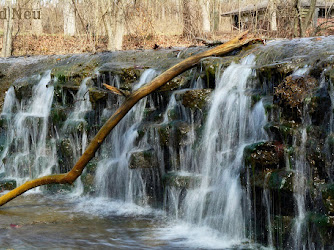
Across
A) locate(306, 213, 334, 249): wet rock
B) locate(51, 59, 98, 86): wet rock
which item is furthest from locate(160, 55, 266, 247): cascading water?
locate(51, 59, 98, 86): wet rock

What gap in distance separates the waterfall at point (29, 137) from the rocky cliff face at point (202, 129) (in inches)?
5.6

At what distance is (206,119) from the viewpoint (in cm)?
829

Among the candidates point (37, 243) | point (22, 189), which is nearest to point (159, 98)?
point (22, 189)

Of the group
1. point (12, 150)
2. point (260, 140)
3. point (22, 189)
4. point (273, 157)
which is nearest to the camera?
point (273, 157)

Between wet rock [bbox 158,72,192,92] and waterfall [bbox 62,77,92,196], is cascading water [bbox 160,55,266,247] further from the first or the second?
waterfall [bbox 62,77,92,196]

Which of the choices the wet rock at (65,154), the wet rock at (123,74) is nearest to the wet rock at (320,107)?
the wet rock at (123,74)

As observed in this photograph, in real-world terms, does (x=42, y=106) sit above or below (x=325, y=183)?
above

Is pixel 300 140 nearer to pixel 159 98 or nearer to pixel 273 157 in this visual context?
pixel 273 157

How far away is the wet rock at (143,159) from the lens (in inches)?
347

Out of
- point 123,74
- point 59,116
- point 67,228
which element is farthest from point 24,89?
point 67,228

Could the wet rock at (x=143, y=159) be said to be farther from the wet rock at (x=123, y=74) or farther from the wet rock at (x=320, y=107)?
the wet rock at (x=320, y=107)

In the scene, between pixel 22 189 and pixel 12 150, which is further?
pixel 12 150

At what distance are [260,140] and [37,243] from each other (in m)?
3.61

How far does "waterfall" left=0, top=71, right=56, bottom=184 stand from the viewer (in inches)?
440
